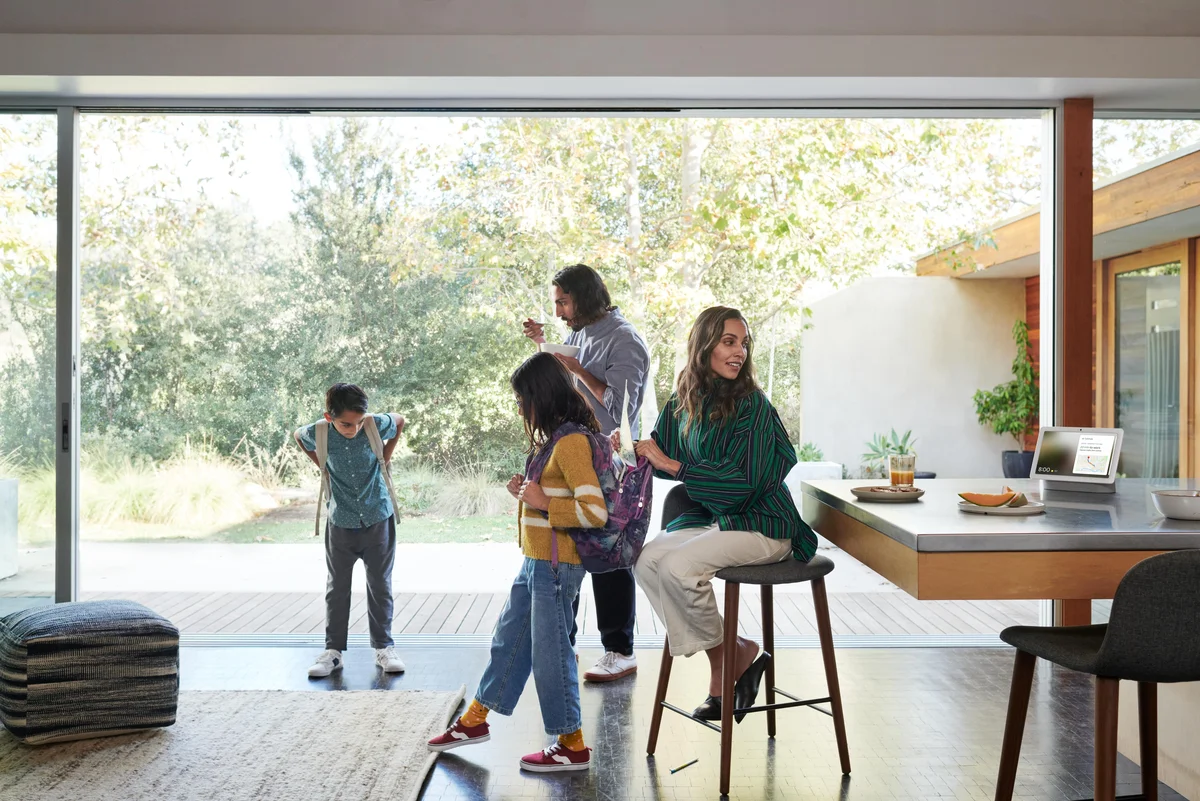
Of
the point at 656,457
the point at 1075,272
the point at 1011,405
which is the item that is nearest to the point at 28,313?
the point at 656,457

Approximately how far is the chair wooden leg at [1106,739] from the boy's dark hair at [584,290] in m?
2.34

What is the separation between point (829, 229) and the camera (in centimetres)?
611

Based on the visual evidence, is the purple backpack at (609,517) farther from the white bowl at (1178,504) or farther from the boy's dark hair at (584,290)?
the white bowl at (1178,504)

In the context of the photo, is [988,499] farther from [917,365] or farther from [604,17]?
[917,365]

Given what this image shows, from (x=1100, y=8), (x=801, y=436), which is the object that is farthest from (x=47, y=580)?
Answer: (x=1100, y=8)

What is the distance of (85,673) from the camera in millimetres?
3156

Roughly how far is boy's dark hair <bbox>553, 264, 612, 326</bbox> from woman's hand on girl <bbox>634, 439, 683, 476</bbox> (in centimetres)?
104

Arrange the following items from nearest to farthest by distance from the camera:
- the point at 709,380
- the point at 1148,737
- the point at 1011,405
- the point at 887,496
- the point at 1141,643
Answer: the point at 1141,643
the point at 1148,737
the point at 887,496
the point at 709,380
the point at 1011,405

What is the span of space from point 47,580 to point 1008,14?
187 inches

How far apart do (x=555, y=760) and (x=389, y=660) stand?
1233 mm

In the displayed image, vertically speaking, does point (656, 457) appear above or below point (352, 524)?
above

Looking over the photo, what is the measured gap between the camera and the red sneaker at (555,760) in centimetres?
296

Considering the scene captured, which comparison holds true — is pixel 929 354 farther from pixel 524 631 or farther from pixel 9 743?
pixel 9 743

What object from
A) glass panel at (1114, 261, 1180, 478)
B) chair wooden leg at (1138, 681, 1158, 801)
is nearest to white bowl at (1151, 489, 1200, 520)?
chair wooden leg at (1138, 681, 1158, 801)
